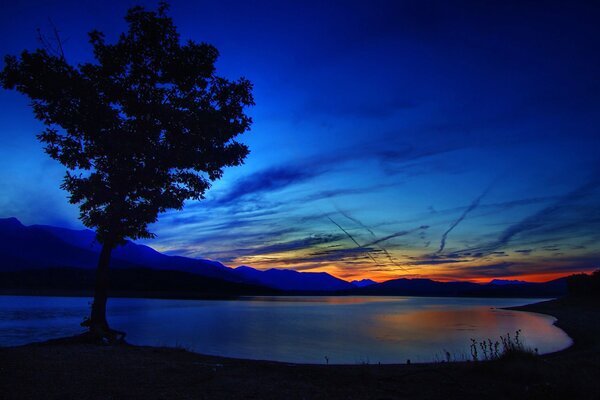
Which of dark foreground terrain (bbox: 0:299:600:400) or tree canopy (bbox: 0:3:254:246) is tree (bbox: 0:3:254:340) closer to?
tree canopy (bbox: 0:3:254:246)

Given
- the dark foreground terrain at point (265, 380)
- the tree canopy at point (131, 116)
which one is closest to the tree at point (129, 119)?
the tree canopy at point (131, 116)

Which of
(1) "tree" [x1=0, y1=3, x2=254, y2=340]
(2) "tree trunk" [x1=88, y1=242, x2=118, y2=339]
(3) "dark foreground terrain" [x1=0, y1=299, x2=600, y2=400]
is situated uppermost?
(1) "tree" [x1=0, y1=3, x2=254, y2=340]

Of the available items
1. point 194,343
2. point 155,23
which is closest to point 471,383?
point 155,23

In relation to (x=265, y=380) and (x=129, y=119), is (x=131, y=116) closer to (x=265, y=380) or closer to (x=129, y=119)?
(x=129, y=119)

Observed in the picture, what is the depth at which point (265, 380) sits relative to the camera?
42.3 ft

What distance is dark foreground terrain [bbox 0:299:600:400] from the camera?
410 inches

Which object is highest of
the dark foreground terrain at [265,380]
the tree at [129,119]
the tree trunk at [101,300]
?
the tree at [129,119]

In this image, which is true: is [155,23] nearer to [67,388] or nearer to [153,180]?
[153,180]

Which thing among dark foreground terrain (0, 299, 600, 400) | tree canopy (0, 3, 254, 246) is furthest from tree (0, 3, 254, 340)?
dark foreground terrain (0, 299, 600, 400)

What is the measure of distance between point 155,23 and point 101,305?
1827 centimetres

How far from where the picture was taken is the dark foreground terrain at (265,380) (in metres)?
10.4

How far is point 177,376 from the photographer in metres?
13.0

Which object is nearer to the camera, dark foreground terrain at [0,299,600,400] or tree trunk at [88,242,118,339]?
dark foreground terrain at [0,299,600,400]

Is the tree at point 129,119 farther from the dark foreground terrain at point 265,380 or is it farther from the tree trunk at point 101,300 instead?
the dark foreground terrain at point 265,380
